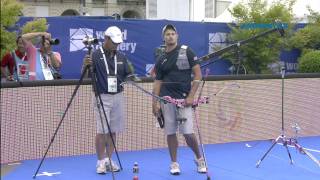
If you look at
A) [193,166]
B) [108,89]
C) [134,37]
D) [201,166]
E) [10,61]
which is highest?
[134,37]

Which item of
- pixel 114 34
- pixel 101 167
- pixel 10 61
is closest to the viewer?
pixel 114 34

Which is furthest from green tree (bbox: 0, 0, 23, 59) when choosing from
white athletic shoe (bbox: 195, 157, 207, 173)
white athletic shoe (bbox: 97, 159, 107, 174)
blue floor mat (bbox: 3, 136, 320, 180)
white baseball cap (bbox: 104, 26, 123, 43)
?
white athletic shoe (bbox: 195, 157, 207, 173)

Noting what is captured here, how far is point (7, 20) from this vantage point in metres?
6.98

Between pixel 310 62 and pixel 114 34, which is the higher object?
pixel 114 34

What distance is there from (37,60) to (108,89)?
1.60 meters

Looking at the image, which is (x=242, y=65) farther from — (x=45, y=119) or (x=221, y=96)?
(x=45, y=119)

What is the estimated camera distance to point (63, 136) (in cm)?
888

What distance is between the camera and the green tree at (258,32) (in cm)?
1306

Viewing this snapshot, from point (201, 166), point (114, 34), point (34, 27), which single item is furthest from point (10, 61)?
point (201, 166)

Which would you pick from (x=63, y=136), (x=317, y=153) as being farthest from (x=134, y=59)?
(x=317, y=153)

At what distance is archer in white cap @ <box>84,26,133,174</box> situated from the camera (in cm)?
758

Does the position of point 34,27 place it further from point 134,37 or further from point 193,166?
point 193,166

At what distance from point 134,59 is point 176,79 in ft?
Answer: 14.6

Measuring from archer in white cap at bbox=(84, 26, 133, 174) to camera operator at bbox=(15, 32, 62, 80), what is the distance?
1075 mm
